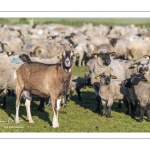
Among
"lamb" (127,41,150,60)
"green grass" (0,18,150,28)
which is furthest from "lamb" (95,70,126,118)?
"green grass" (0,18,150,28)

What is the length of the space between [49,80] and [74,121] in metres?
1.59

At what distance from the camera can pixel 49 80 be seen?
10047 mm

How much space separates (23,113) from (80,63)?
40.5ft

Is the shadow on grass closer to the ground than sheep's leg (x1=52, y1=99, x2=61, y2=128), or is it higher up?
closer to the ground

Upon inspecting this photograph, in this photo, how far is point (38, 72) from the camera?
33.9 feet

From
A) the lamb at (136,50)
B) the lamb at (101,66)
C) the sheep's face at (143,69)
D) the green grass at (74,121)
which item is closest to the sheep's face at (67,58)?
the green grass at (74,121)

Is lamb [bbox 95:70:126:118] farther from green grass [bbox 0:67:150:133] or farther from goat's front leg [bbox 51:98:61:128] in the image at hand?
goat's front leg [bbox 51:98:61:128]

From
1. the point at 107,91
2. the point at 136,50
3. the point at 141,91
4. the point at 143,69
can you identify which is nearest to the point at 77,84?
the point at 143,69

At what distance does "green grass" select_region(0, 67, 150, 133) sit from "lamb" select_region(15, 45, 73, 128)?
12.5 inches

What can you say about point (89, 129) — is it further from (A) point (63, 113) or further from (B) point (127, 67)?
(B) point (127, 67)

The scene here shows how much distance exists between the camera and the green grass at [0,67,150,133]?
33.5 ft

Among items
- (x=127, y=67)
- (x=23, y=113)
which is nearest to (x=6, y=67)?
(x=23, y=113)

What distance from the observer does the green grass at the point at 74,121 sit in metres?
10.2
